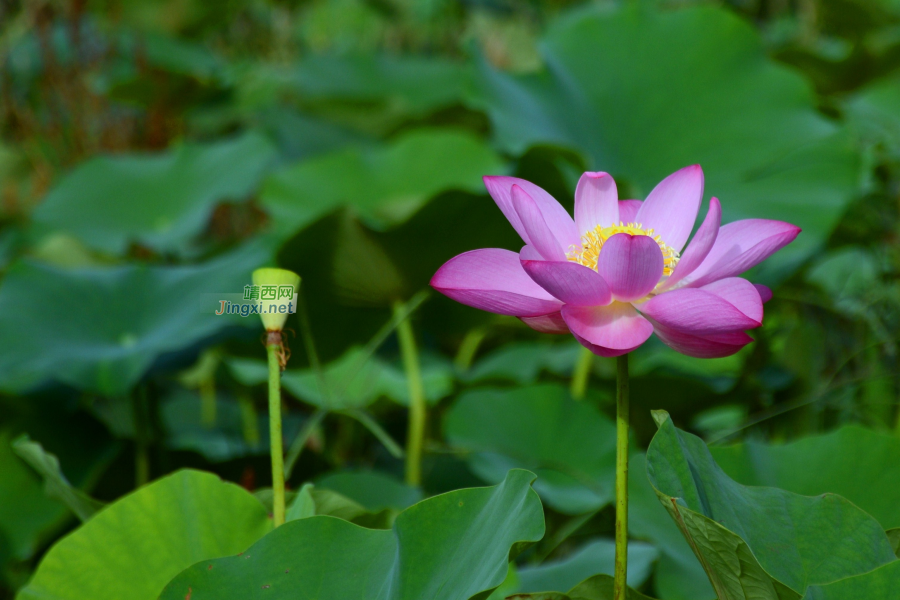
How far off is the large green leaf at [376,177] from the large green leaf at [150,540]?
2.44 feet

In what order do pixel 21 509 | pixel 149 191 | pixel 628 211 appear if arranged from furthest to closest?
pixel 149 191, pixel 21 509, pixel 628 211

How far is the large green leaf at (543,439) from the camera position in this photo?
2.64 ft

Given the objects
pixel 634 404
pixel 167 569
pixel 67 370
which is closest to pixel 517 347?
pixel 634 404

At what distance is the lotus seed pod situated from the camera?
37 centimetres

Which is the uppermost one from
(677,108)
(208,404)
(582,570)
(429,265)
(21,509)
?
(677,108)

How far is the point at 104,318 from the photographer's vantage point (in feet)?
2.91

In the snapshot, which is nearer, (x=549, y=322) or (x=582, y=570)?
(x=549, y=322)

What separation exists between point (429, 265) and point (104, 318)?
389mm

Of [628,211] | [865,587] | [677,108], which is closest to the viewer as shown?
[865,587]

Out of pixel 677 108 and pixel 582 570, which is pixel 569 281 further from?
pixel 677 108

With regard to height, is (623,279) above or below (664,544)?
above

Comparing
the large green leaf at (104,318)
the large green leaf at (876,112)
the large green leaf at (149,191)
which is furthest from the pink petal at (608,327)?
the large green leaf at (149,191)

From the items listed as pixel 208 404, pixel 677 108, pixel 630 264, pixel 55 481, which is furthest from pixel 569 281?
pixel 208 404

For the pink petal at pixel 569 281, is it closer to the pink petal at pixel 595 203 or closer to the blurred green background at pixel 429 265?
the pink petal at pixel 595 203
